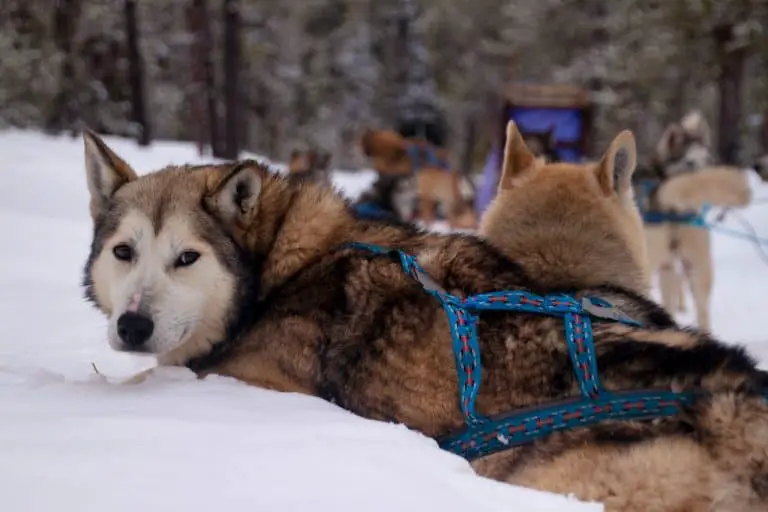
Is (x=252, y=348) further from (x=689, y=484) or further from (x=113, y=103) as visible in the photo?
(x=113, y=103)

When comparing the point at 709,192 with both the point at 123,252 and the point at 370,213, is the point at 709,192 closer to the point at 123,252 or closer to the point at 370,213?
the point at 370,213

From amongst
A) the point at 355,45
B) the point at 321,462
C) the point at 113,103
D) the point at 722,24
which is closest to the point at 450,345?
the point at 321,462

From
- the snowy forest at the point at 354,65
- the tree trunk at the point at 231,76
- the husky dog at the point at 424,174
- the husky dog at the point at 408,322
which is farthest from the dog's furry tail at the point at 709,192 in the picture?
the tree trunk at the point at 231,76

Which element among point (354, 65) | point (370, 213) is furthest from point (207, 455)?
point (354, 65)

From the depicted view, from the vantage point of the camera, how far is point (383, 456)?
78.5 inches

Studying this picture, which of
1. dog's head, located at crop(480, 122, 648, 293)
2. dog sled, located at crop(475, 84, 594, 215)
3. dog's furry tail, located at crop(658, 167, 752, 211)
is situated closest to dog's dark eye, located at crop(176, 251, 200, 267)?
dog's head, located at crop(480, 122, 648, 293)

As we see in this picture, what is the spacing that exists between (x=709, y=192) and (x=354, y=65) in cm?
3173

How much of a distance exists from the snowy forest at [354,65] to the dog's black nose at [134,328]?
45.3ft

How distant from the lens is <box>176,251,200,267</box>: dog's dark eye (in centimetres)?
279

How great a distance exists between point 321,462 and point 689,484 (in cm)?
97

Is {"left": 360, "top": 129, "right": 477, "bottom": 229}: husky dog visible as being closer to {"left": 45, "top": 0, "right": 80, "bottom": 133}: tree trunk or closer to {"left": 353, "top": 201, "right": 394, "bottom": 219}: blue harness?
{"left": 353, "top": 201, "right": 394, "bottom": 219}: blue harness

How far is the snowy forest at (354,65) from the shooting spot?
61.7 feet

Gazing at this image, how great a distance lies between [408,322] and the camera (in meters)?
2.60

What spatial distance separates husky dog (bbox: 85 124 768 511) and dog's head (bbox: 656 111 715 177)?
5.80 metres
